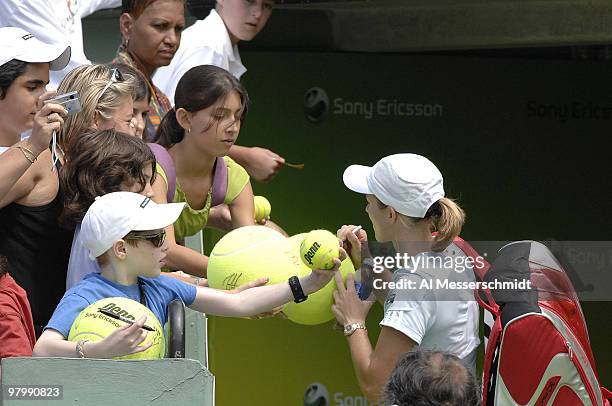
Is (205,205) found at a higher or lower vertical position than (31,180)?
higher

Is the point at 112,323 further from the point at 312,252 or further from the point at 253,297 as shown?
the point at 312,252

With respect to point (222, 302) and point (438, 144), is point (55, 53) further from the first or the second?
point (438, 144)

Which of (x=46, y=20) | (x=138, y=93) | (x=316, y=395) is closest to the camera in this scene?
(x=138, y=93)

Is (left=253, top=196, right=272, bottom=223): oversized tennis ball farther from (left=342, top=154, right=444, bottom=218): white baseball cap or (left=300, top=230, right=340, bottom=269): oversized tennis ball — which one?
(left=300, top=230, right=340, bottom=269): oversized tennis ball

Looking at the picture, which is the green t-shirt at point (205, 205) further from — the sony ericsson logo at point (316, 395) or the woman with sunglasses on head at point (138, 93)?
the sony ericsson logo at point (316, 395)

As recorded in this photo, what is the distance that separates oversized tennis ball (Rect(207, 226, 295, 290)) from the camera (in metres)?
5.27

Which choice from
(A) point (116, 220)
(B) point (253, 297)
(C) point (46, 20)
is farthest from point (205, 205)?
(A) point (116, 220)

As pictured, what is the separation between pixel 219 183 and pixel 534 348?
1.85m

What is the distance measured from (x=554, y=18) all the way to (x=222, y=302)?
3.68m

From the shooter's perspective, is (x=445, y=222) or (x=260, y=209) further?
(x=260, y=209)

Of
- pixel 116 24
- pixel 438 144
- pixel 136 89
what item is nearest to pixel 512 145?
pixel 438 144

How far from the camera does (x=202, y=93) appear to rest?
594cm

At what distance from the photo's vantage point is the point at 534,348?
4.81 metres

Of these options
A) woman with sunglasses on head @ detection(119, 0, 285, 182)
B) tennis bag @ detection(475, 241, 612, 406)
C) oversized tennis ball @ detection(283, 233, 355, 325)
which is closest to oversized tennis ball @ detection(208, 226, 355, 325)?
oversized tennis ball @ detection(283, 233, 355, 325)
